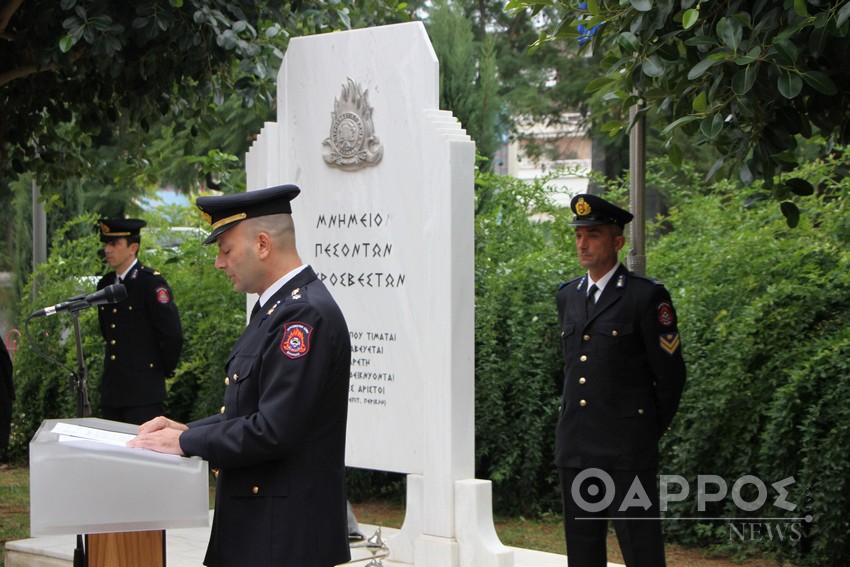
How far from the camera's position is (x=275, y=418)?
10.6 feet

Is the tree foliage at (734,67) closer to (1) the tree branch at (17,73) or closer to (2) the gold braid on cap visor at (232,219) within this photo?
(2) the gold braid on cap visor at (232,219)

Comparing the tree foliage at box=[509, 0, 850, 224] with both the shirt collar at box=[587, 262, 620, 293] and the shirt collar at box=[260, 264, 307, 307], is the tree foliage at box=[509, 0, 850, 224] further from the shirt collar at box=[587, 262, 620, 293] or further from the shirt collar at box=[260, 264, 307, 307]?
A: the shirt collar at box=[260, 264, 307, 307]

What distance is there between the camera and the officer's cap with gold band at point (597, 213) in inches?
211

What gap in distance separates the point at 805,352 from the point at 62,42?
476 centimetres

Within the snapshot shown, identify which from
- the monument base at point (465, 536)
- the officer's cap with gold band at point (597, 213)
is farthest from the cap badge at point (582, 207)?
the monument base at point (465, 536)

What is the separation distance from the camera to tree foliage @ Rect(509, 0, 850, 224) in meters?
3.68

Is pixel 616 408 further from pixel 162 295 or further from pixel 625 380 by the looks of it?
pixel 162 295

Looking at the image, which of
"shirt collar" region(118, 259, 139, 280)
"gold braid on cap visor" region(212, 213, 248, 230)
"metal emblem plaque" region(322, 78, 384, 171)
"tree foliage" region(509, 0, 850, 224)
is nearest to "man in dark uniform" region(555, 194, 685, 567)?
"tree foliage" region(509, 0, 850, 224)

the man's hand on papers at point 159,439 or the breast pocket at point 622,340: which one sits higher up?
the breast pocket at point 622,340

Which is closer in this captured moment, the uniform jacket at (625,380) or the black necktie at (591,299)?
the uniform jacket at (625,380)

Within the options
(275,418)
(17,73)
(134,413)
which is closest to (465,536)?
(134,413)

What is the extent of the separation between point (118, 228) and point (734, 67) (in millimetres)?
5336

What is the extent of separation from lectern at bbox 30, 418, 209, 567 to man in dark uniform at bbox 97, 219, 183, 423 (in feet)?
15.4

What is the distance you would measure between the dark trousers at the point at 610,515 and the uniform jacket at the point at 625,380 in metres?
A: 0.07
